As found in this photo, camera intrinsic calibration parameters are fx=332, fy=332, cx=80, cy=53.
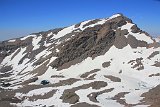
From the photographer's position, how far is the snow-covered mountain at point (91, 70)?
267 ft

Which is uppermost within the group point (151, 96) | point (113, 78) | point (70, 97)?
point (113, 78)

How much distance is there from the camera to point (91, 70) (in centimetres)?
11125

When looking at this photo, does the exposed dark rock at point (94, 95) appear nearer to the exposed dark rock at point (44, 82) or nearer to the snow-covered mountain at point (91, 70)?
the snow-covered mountain at point (91, 70)

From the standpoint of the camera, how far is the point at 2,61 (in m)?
176

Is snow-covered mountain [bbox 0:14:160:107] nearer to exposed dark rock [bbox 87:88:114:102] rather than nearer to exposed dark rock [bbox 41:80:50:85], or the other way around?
exposed dark rock [bbox 87:88:114:102]

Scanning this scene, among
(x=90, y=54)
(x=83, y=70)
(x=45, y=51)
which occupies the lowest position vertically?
(x=83, y=70)

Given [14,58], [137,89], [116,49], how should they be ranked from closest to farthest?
1. [137,89]
2. [116,49]
3. [14,58]

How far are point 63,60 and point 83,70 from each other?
45.9 ft

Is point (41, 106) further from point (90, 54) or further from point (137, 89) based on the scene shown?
point (90, 54)

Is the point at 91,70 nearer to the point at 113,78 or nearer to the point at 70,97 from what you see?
the point at 113,78

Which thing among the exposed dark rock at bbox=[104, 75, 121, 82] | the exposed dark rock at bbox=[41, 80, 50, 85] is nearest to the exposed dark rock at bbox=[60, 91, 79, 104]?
the exposed dark rock at bbox=[104, 75, 121, 82]

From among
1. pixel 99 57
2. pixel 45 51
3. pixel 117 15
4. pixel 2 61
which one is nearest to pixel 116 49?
pixel 99 57

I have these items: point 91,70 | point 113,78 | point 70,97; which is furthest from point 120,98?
point 91,70

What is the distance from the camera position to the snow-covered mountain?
267 feet
